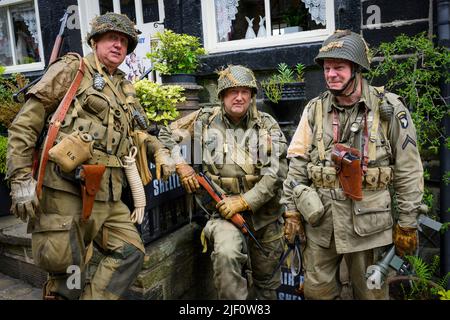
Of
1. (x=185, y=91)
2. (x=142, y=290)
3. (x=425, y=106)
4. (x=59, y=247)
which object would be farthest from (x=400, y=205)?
(x=185, y=91)

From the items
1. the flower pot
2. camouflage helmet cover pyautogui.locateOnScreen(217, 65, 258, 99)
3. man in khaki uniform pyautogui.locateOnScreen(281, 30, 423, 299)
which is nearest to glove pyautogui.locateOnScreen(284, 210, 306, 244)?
man in khaki uniform pyautogui.locateOnScreen(281, 30, 423, 299)

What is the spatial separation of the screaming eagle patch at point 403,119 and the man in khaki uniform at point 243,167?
106 cm

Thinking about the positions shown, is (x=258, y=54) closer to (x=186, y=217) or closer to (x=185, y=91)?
(x=185, y=91)

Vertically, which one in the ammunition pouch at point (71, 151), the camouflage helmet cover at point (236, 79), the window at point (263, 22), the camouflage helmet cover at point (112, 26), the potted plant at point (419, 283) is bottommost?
the potted plant at point (419, 283)

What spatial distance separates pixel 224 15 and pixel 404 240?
4.24 metres

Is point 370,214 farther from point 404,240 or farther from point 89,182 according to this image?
point 89,182

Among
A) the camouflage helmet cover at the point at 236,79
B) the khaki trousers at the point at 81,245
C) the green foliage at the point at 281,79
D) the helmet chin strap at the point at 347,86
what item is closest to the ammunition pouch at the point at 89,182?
the khaki trousers at the point at 81,245

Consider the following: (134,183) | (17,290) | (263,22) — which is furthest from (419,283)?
(17,290)

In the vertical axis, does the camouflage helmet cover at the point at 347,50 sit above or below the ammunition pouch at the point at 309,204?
above

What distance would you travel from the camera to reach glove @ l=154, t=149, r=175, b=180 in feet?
10.4

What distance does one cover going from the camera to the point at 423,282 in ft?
12.4

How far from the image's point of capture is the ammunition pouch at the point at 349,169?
2.70 metres

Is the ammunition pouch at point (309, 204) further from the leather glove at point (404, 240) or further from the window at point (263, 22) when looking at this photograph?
the window at point (263, 22)

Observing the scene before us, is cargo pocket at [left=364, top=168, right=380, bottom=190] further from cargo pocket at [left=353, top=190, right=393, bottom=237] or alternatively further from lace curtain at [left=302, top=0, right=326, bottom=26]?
lace curtain at [left=302, top=0, right=326, bottom=26]
